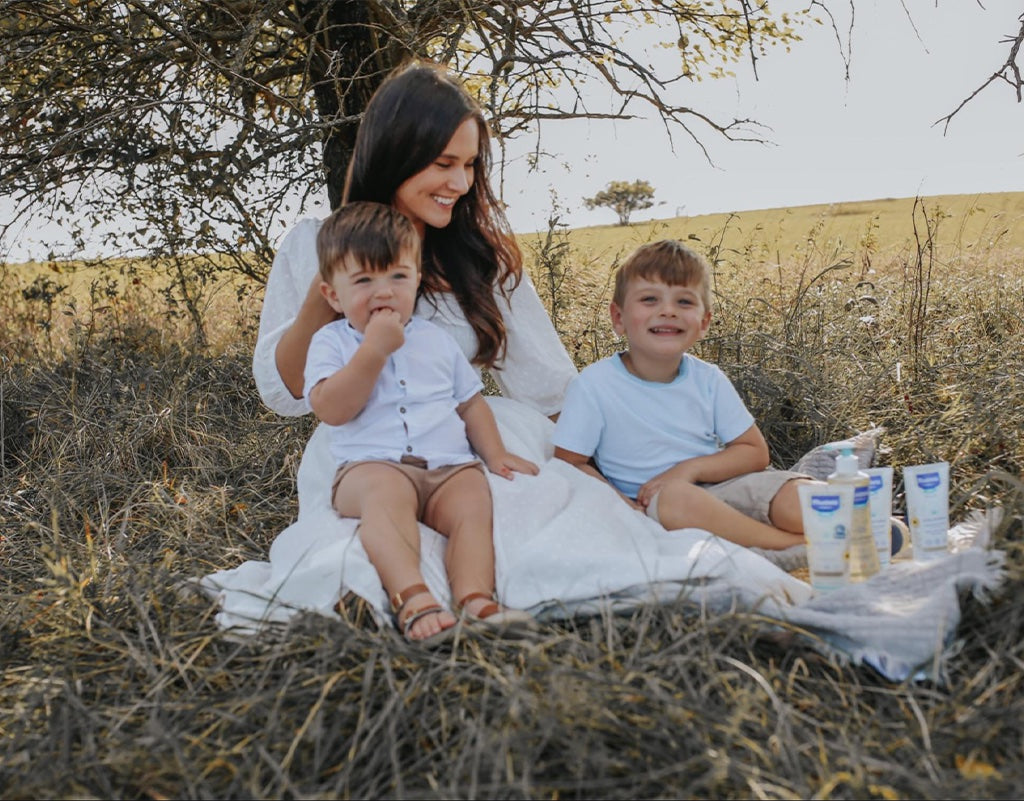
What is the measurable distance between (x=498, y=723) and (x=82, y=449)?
10.0 feet

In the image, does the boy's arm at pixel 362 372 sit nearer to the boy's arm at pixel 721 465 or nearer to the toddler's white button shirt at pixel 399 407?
the toddler's white button shirt at pixel 399 407

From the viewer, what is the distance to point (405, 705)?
2.05 meters

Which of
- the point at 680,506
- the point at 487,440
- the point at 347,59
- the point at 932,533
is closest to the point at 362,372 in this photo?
the point at 487,440

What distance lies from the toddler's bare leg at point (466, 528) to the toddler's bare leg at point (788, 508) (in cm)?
76

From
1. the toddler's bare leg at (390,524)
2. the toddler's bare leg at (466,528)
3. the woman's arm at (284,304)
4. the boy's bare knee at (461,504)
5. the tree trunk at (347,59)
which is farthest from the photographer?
the tree trunk at (347,59)

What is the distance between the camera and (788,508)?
2.84m

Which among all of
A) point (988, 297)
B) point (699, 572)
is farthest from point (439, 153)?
point (988, 297)

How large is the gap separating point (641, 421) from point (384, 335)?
0.80 m

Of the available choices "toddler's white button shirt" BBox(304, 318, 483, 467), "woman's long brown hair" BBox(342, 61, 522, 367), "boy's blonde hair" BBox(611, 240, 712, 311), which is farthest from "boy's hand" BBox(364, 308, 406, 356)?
"boy's blonde hair" BBox(611, 240, 712, 311)

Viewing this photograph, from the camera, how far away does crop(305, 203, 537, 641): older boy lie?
255cm

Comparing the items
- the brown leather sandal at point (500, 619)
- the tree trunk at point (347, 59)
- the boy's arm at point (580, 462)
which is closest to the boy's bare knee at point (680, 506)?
the boy's arm at point (580, 462)

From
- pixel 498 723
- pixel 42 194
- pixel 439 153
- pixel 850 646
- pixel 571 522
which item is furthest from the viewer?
pixel 42 194

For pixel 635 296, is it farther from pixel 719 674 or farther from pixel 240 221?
pixel 240 221

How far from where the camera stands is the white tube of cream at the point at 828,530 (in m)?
2.45
